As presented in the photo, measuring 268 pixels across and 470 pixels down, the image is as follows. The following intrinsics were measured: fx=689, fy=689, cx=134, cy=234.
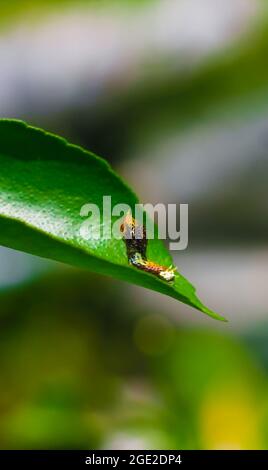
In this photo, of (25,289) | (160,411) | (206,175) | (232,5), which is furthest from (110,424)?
(232,5)

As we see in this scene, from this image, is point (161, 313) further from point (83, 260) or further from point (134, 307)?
point (83, 260)

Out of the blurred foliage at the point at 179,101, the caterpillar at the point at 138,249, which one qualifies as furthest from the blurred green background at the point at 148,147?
the caterpillar at the point at 138,249

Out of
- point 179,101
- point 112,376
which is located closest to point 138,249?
point 112,376

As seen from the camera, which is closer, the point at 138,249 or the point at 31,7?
the point at 138,249

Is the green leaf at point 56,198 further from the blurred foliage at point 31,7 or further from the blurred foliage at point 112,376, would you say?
the blurred foliage at point 31,7

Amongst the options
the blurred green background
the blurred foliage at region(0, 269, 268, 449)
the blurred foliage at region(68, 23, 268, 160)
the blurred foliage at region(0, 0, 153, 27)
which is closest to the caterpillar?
the blurred foliage at region(0, 269, 268, 449)

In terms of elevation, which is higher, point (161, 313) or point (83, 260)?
point (161, 313)

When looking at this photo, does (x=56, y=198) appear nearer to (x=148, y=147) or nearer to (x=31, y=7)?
(x=148, y=147)

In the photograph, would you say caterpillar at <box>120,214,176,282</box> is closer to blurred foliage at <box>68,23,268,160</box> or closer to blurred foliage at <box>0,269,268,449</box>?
blurred foliage at <box>0,269,268,449</box>
